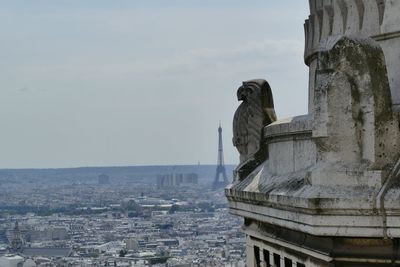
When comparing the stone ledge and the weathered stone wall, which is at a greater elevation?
the weathered stone wall

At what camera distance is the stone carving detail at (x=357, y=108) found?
605 cm

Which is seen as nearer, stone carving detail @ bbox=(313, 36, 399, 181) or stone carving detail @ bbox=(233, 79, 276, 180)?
stone carving detail @ bbox=(313, 36, 399, 181)

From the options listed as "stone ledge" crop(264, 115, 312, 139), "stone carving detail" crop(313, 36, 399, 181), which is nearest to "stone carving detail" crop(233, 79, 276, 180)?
"stone ledge" crop(264, 115, 312, 139)

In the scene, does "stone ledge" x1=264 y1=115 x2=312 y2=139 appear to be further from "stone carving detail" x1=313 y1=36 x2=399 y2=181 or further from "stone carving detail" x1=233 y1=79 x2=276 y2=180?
"stone carving detail" x1=313 y1=36 x2=399 y2=181

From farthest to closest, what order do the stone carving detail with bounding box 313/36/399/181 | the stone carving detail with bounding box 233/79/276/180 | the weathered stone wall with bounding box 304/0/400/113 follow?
1. the stone carving detail with bounding box 233/79/276/180
2. the weathered stone wall with bounding box 304/0/400/113
3. the stone carving detail with bounding box 313/36/399/181

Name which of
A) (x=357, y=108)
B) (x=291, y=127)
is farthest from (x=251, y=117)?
(x=357, y=108)

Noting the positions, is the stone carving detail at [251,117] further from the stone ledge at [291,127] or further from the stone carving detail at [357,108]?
the stone carving detail at [357,108]

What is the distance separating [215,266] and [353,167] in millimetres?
141643

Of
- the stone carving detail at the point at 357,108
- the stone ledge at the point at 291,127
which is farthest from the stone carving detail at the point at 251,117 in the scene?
the stone carving detail at the point at 357,108

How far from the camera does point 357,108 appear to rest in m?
6.07

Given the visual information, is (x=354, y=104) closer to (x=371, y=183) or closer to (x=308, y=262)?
(x=371, y=183)

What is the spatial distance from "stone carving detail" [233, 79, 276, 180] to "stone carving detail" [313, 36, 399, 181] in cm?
247

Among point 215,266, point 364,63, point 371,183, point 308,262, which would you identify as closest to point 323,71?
point 364,63

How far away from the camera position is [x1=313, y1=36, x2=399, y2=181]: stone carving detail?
19.9 feet
